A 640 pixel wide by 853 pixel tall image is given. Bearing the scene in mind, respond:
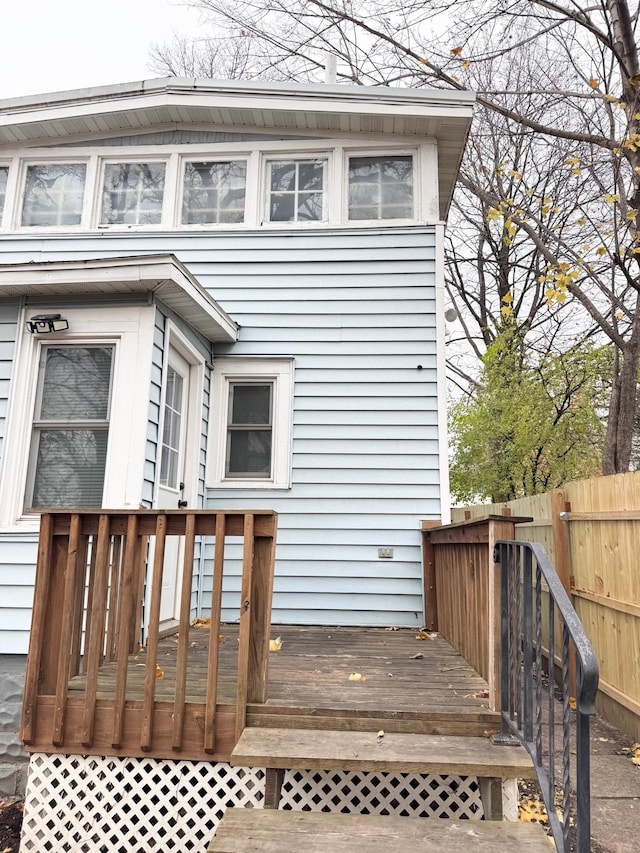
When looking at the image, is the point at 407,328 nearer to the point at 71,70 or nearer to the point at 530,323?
the point at 530,323

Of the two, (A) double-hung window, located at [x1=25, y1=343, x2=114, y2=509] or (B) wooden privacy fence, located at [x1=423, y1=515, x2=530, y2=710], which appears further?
(A) double-hung window, located at [x1=25, y1=343, x2=114, y2=509]

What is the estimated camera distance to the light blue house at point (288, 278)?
5.37 meters

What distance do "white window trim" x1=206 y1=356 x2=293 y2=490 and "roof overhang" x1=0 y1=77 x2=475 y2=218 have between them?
2314 mm

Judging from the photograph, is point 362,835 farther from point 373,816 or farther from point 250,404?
point 250,404

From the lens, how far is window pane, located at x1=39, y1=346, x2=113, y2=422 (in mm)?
4441

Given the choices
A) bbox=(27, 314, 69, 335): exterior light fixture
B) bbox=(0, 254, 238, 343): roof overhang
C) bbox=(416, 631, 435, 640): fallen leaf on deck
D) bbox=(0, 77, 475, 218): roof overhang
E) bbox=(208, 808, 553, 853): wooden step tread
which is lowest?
bbox=(208, 808, 553, 853): wooden step tread

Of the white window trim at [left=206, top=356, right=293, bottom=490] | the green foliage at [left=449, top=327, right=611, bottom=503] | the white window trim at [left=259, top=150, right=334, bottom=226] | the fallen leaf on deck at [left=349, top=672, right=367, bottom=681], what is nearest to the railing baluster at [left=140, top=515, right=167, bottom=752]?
the fallen leaf on deck at [left=349, top=672, right=367, bottom=681]

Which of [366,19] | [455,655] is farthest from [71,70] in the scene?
[455,655]

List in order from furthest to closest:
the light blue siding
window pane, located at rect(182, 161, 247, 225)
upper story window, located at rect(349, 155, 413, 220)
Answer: window pane, located at rect(182, 161, 247, 225), upper story window, located at rect(349, 155, 413, 220), the light blue siding

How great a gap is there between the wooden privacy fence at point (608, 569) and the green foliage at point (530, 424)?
5.60 meters

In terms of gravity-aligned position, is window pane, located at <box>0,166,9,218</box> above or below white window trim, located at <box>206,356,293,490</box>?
above

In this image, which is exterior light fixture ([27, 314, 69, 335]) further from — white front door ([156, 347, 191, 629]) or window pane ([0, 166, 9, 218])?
window pane ([0, 166, 9, 218])

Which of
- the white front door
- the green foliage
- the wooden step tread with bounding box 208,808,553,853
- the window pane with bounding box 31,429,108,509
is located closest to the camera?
the wooden step tread with bounding box 208,808,553,853

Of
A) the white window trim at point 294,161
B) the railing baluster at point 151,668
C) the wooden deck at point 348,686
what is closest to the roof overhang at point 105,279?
the white window trim at point 294,161
